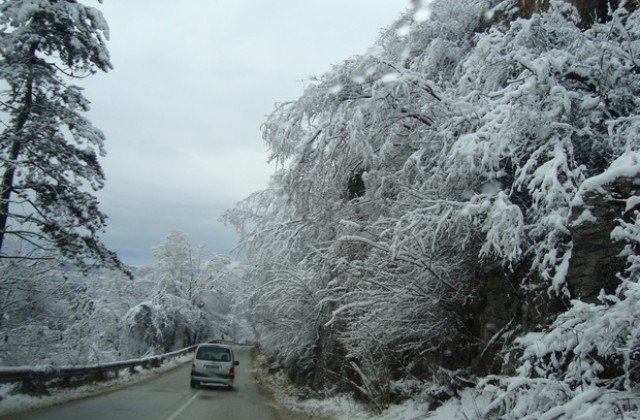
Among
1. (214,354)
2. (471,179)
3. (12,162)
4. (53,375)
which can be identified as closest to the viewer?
(471,179)

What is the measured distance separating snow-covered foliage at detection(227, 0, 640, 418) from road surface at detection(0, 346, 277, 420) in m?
3.06

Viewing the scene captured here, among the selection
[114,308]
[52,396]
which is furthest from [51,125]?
[114,308]

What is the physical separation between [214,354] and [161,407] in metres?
6.22

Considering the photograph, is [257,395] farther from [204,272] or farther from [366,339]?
[204,272]

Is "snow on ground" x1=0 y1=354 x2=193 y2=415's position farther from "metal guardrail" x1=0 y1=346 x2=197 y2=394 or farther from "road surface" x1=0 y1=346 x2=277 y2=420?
"road surface" x1=0 y1=346 x2=277 y2=420

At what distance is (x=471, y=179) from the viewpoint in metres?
8.08

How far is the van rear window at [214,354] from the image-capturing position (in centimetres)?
1842

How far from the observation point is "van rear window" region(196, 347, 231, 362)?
18.4 meters

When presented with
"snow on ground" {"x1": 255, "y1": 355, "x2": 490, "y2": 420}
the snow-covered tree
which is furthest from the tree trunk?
"snow on ground" {"x1": 255, "y1": 355, "x2": 490, "y2": 420}

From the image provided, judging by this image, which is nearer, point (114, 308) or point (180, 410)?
point (180, 410)

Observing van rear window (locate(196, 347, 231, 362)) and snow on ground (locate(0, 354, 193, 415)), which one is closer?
snow on ground (locate(0, 354, 193, 415))

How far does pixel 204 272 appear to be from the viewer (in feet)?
174

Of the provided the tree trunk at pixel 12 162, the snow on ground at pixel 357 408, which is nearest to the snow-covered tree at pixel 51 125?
the tree trunk at pixel 12 162

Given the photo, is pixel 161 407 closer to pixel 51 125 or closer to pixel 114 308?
pixel 51 125
